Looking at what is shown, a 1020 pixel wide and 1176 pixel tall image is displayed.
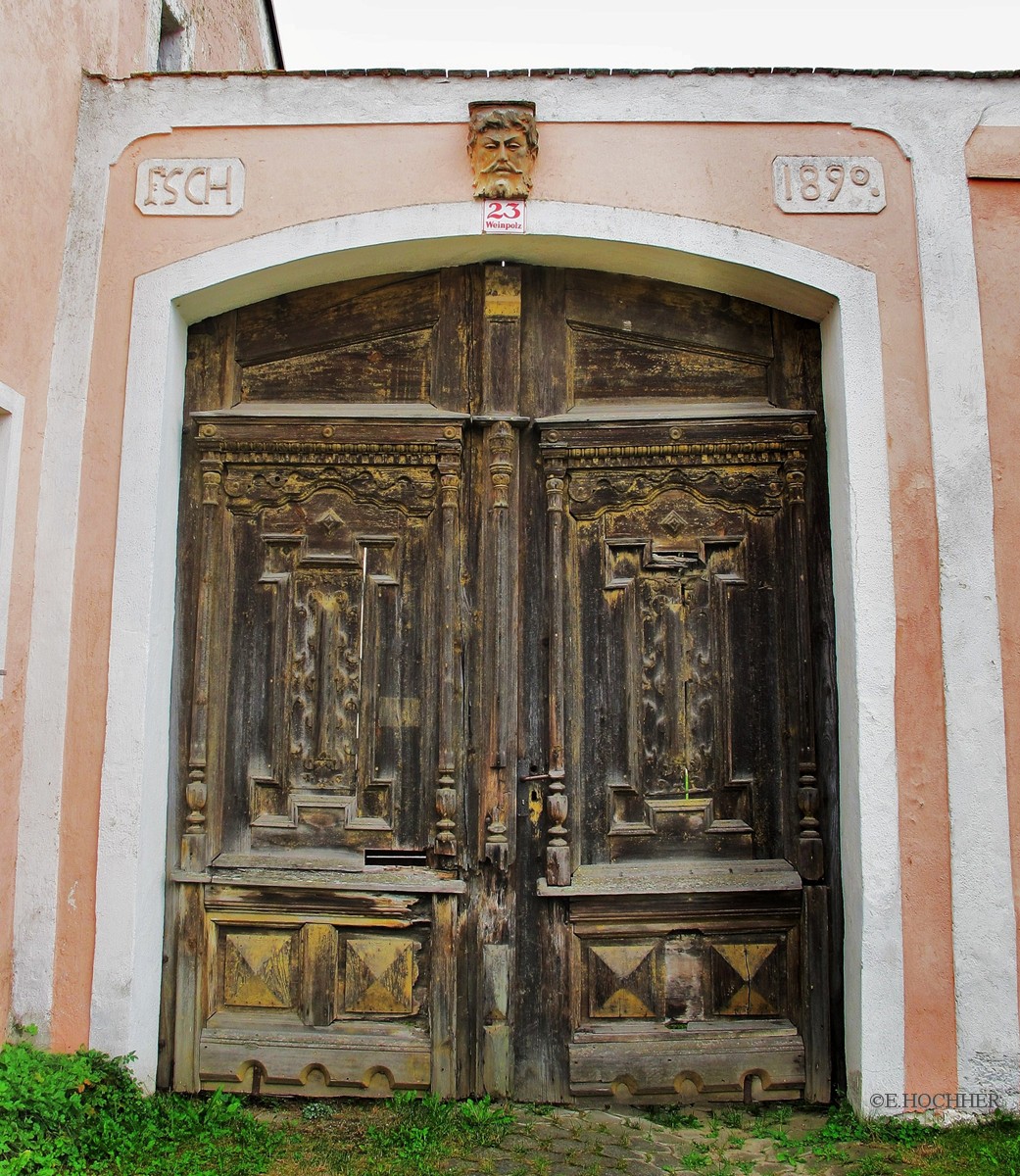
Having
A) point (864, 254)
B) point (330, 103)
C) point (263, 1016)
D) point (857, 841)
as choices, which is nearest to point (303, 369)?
point (330, 103)

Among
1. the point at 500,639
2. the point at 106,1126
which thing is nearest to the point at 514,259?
the point at 500,639

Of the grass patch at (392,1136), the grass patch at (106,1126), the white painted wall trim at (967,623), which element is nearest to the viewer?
the grass patch at (106,1126)

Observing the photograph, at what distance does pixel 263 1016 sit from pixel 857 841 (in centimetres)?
229

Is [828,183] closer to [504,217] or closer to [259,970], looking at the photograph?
[504,217]

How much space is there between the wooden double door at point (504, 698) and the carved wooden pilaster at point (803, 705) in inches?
0.5

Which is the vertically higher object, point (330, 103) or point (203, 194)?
point (330, 103)

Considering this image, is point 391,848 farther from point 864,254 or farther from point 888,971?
point 864,254

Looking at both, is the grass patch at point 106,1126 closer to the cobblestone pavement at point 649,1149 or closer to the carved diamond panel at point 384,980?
the carved diamond panel at point 384,980

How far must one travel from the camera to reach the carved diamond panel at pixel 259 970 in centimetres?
361

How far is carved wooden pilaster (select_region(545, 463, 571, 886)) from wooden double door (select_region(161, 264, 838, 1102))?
12mm

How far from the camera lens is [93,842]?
3396 millimetres

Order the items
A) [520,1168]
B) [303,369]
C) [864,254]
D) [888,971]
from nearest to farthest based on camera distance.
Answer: [520,1168], [888,971], [864,254], [303,369]

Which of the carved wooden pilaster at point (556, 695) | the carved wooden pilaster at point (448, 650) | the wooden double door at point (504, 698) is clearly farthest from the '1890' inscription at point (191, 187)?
the carved wooden pilaster at point (556, 695)

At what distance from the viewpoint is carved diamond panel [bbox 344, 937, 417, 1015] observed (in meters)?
3.58
